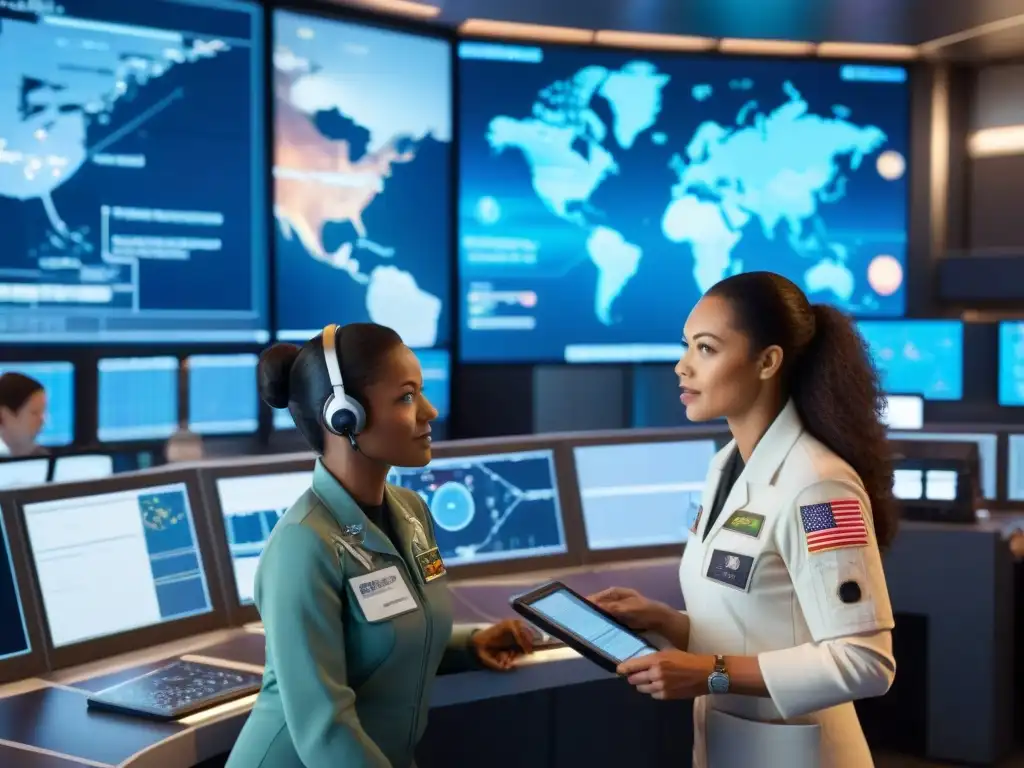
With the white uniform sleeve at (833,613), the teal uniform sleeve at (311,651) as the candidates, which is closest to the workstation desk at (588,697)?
the teal uniform sleeve at (311,651)

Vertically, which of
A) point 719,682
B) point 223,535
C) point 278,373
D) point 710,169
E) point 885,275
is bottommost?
point 719,682

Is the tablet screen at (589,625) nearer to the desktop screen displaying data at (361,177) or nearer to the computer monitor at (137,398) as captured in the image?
the computer monitor at (137,398)

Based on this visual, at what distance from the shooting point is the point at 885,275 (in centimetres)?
591

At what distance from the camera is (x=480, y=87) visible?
536 centimetres

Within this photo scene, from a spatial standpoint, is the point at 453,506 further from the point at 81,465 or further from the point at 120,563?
the point at 81,465

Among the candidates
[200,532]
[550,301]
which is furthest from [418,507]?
[550,301]

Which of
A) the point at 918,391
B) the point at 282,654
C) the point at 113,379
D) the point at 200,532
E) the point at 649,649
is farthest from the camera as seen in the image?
the point at 918,391

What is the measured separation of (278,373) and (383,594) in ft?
1.09

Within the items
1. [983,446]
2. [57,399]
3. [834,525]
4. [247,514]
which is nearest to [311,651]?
[834,525]

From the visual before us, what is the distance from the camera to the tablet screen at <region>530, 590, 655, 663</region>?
166 centimetres

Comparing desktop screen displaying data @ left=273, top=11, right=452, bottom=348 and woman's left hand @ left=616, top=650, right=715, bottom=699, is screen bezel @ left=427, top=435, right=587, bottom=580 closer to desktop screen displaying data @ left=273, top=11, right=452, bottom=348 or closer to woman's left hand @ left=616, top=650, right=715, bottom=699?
woman's left hand @ left=616, top=650, right=715, bottom=699

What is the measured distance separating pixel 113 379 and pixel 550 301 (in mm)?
2090

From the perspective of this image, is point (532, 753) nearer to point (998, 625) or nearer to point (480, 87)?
point (998, 625)

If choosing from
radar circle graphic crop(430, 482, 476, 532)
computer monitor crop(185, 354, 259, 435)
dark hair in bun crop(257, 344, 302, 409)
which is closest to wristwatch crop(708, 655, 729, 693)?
dark hair in bun crop(257, 344, 302, 409)
